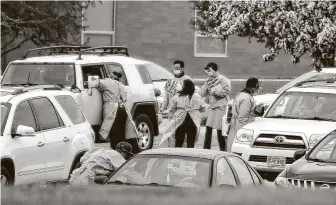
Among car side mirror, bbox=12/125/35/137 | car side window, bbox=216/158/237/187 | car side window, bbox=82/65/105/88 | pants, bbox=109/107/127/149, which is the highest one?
car side window, bbox=82/65/105/88

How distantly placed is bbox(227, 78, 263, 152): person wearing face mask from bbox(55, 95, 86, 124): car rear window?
134 inches

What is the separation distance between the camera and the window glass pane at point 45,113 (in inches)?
518

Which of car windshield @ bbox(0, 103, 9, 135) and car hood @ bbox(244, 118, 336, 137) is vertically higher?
car windshield @ bbox(0, 103, 9, 135)

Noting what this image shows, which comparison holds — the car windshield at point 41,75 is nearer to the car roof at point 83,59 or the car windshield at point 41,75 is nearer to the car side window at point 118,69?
the car roof at point 83,59

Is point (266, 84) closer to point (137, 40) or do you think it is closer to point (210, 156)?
point (137, 40)

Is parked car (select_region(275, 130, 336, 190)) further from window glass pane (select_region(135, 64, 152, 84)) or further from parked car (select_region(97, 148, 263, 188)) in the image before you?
window glass pane (select_region(135, 64, 152, 84))

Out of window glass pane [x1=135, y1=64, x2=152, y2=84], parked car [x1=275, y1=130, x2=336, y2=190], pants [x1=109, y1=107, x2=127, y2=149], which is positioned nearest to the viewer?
parked car [x1=275, y1=130, x2=336, y2=190]

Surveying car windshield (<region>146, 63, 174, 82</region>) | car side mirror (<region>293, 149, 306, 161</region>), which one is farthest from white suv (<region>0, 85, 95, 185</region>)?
car windshield (<region>146, 63, 174, 82</region>)

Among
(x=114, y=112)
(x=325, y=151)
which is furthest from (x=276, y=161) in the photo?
(x=114, y=112)

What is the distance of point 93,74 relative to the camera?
1903 cm

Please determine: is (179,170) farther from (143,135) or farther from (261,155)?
(143,135)

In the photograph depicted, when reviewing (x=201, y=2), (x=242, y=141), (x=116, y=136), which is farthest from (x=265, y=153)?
(x=201, y=2)

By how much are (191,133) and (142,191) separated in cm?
1020

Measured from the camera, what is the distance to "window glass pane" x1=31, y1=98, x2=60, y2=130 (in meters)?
13.2
